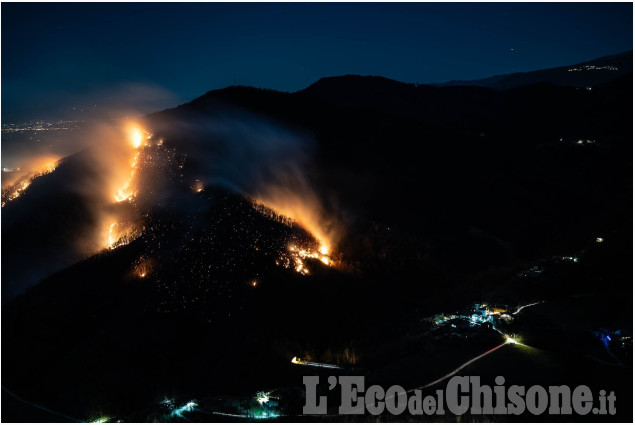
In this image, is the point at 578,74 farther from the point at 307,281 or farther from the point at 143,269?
the point at 143,269

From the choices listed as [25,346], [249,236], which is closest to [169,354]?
[25,346]

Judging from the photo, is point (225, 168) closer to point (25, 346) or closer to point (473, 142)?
point (25, 346)

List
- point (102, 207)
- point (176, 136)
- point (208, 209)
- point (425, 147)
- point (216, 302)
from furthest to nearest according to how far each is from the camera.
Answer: point (425, 147) → point (176, 136) → point (102, 207) → point (208, 209) → point (216, 302)

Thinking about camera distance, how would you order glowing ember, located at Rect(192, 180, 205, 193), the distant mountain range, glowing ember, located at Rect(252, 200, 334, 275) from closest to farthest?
glowing ember, located at Rect(252, 200, 334, 275) → glowing ember, located at Rect(192, 180, 205, 193) → the distant mountain range

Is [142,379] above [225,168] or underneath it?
underneath

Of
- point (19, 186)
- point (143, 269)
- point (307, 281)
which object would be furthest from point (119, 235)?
point (19, 186)

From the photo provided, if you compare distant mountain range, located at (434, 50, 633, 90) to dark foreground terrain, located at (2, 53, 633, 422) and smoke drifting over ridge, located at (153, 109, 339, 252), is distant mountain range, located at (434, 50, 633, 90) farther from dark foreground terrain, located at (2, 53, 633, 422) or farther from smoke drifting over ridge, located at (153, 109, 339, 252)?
smoke drifting over ridge, located at (153, 109, 339, 252)

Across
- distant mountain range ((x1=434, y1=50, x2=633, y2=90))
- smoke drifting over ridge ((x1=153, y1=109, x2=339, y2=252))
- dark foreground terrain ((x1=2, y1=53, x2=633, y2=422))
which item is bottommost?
dark foreground terrain ((x1=2, y1=53, x2=633, y2=422))

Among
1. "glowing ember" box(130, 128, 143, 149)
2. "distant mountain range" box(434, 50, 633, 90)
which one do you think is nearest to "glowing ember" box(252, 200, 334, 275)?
"glowing ember" box(130, 128, 143, 149)
